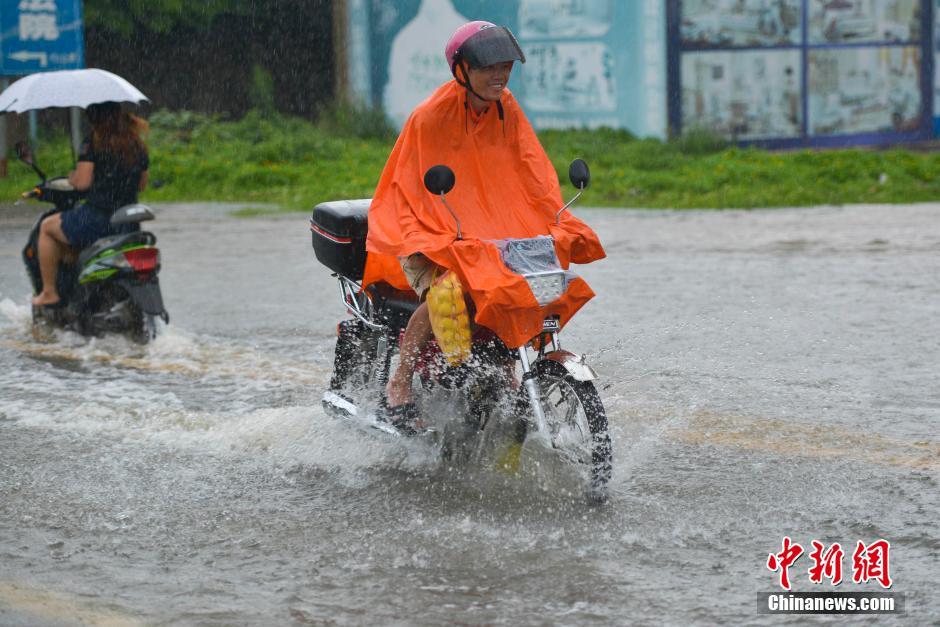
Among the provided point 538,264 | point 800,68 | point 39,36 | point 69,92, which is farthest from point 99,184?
point 800,68

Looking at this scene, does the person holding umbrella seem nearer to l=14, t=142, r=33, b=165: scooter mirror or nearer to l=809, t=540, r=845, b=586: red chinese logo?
l=14, t=142, r=33, b=165: scooter mirror

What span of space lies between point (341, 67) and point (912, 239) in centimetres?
1463

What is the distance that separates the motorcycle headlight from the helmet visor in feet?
2.75

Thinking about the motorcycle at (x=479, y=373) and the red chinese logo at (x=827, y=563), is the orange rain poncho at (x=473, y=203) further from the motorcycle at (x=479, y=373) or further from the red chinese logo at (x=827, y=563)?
the red chinese logo at (x=827, y=563)

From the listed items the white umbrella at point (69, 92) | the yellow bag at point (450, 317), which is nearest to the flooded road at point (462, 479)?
the yellow bag at point (450, 317)

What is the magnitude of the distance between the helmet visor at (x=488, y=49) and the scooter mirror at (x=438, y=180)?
476 mm

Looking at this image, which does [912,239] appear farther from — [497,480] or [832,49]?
[832,49]

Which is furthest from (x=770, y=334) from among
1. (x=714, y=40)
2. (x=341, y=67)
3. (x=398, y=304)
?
(x=341, y=67)

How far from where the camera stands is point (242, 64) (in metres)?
26.8

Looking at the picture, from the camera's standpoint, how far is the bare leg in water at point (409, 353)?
5.30 metres

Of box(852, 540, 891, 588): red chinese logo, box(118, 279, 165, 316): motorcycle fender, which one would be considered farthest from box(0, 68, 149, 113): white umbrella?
box(852, 540, 891, 588): red chinese logo

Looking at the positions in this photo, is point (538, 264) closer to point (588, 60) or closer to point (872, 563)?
point (872, 563)

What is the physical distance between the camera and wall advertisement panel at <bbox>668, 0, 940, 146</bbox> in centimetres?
2216

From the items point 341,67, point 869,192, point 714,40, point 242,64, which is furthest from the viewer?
point 242,64
